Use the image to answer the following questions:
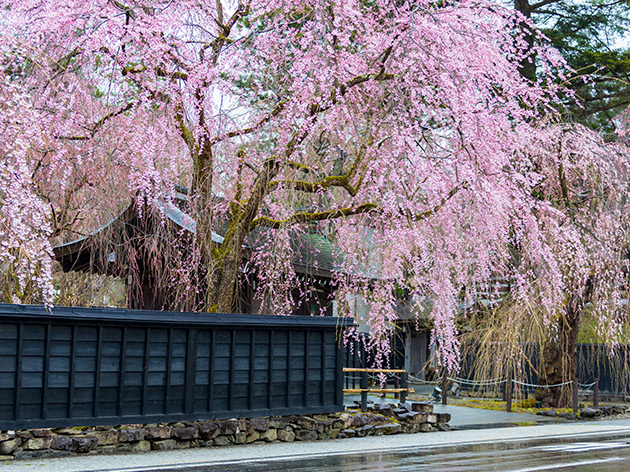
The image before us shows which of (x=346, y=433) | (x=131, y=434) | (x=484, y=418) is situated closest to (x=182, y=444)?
(x=131, y=434)

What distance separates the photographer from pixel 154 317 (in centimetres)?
906

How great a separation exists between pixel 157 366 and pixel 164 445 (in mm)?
1107

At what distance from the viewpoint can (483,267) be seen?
→ 36.8 ft

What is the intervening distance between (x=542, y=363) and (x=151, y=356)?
11.6 metres

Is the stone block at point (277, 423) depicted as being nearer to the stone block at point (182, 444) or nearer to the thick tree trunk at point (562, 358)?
the stone block at point (182, 444)

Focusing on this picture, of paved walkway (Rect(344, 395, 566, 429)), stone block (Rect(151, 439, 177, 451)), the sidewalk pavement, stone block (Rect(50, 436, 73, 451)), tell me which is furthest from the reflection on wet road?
paved walkway (Rect(344, 395, 566, 429))

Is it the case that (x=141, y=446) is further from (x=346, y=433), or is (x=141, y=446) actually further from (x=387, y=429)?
(x=387, y=429)

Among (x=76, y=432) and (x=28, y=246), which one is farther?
(x=76, y=432)

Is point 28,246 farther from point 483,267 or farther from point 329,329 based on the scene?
point 483,267

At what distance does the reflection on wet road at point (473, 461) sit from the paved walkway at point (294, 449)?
0.43 m

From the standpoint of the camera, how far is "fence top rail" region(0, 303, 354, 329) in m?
8.05

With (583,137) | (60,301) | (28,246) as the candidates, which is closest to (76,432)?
(28,246)

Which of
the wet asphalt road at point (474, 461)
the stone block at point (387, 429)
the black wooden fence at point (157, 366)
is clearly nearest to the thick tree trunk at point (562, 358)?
the stone block at point (387, 429)

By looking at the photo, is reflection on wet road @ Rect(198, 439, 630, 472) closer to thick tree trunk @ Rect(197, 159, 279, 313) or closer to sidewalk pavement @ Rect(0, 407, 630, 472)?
sidewalk pavement @ Rect(0, 407, 630, 472)
